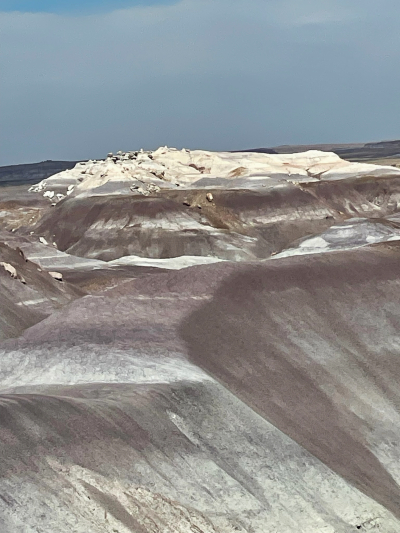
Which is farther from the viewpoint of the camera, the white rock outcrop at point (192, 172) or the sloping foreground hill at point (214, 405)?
the white rock outcrop at point (192, 172)

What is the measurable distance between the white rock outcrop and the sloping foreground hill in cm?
7220

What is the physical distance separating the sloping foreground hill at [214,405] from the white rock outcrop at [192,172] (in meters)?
72.2

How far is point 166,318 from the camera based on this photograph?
3494cm

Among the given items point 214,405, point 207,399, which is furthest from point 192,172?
point 214,405

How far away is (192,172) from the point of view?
132 metres

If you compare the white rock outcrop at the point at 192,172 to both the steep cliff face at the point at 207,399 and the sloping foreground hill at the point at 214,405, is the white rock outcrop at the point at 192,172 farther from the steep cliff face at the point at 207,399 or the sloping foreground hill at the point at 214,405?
the sloping foreground hill at the point at 214,405

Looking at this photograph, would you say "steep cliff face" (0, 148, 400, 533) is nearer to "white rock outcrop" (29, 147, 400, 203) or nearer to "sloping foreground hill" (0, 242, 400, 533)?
"sloping foreground hill" (0, 242, 400, 533)

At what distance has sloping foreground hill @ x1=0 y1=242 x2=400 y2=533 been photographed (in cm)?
2141

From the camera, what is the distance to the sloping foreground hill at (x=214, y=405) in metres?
21.4

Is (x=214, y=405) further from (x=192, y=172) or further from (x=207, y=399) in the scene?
(x=192, y=172)

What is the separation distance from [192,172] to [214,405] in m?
106

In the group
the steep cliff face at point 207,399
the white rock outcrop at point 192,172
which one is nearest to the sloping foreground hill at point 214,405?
the steep cliff face at point 207,399

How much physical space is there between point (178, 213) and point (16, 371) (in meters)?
69.6

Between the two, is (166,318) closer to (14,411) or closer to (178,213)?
(14,411)
